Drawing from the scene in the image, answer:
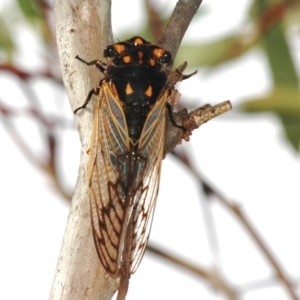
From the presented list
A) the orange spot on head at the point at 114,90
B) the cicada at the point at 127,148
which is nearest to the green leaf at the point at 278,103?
the cicada at the point at 127,148

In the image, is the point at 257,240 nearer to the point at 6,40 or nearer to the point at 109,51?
the point at 109,51

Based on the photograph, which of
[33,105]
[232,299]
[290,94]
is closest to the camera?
[232,299]

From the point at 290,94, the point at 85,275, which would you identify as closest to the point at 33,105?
the point at 290,94

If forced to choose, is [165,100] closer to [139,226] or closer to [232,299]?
[139,226]

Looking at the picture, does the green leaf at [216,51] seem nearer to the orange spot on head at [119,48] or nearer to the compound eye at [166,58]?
the orange spot on head at [119,48]

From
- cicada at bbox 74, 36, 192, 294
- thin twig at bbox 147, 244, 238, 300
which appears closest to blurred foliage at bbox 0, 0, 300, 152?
thin twig at bbox 147, 244, 238, 300

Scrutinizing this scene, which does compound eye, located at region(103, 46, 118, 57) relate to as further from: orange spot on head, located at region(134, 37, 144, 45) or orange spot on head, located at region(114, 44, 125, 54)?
orange spot on head, located at region(134, 37, 144, 45)
